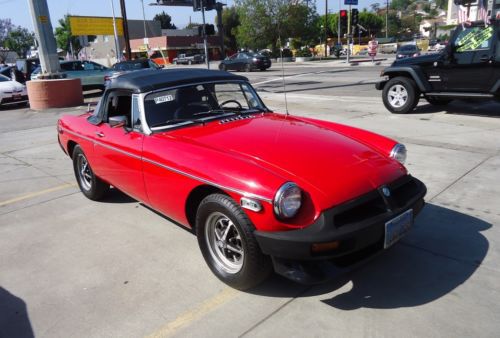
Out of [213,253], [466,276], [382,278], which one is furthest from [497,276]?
[213,253]

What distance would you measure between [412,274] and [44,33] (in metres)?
14.6

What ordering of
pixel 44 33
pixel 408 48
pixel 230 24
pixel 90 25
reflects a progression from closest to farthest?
1. pixel 44 33
2. pixel 408 48
3. pixel 90 25
4. pixel 230 24

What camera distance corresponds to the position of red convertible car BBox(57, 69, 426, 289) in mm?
2688

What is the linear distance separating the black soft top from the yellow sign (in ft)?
148

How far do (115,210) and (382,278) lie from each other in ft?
A: 9.91

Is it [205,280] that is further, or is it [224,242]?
[205,280]

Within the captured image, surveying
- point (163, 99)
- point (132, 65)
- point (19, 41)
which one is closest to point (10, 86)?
point (132, 65)

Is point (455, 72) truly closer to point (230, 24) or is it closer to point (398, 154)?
point (398, 154)

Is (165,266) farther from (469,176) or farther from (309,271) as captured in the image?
(469,176)

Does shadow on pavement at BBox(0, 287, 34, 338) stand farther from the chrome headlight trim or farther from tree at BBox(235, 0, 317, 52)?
tree at BBox(235, 0, 317, 52)

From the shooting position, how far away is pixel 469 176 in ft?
17.2

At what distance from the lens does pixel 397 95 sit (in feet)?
32.6

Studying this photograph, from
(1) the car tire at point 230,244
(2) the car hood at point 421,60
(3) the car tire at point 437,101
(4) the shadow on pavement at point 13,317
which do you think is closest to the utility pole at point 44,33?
(2) the car hood at point 421,60

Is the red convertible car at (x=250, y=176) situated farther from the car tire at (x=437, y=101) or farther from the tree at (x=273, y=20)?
the tree at (x=273, y=20)
